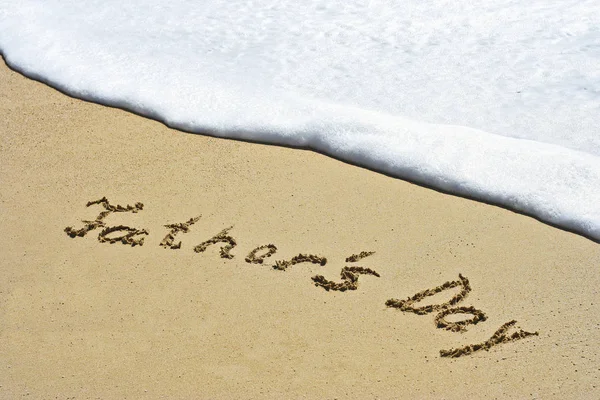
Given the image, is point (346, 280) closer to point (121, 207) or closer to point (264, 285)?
point (264, 285)

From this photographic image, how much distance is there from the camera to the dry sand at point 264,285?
2633 millimetres

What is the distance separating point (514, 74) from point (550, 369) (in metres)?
2.10

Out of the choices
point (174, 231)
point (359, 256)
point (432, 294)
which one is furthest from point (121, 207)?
point (432, 294)

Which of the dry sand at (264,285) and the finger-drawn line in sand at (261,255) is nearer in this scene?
the dry sand at (264,285)

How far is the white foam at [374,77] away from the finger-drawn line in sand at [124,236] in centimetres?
81

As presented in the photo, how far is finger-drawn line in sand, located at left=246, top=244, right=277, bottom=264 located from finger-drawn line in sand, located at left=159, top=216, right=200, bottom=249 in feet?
0.98

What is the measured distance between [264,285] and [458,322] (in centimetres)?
72

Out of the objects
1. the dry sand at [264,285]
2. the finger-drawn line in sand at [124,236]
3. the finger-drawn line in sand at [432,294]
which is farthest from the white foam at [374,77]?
the finger-drawn line in sand at [124,236]

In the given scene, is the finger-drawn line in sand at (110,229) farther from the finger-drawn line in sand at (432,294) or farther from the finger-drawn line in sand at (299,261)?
the finger-drawn line in sand at (432,294)

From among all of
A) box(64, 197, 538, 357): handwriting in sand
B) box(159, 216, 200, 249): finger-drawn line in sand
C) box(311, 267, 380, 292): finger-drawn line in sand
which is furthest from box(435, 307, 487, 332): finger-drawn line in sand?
box(159, 216, 200, 249): finger-drawn line in sand

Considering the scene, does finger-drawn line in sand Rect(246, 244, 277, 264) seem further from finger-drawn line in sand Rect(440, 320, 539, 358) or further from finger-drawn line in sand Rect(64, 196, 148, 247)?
finger-drawn line in sand Rect(440, 320, 539, 358)

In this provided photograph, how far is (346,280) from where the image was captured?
304 cm

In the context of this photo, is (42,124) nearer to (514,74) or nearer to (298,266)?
(298,266)

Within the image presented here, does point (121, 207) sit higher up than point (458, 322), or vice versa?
point (121, 207)
